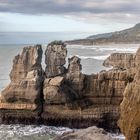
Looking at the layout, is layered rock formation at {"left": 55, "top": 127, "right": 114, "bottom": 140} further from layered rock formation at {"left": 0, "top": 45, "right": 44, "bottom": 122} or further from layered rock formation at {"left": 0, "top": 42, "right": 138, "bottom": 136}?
layered rock formation at {"left": 0, "top": 45, "right": 44, "bottom": 122}

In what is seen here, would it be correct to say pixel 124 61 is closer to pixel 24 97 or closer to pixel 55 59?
pixel 55 59

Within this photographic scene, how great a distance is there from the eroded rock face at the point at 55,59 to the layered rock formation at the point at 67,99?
233cm

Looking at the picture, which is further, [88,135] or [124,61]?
[124,61]

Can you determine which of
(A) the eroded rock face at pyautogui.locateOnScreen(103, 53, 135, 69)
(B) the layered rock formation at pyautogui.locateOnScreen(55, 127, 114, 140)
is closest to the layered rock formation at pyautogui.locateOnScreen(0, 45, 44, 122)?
(A) the eroded rock face at pyautogui.locateOnScreen(103, 53, 135, 69)

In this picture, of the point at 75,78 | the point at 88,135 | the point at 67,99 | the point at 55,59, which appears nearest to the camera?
the point at 88,135

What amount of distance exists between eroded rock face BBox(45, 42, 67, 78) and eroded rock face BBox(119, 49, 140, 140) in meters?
29.9

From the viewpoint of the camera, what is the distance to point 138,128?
16.6m

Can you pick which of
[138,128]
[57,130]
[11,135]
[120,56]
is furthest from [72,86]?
[138,128]

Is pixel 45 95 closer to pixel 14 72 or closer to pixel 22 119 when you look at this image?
pixel 22 119

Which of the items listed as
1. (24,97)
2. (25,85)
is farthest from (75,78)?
(24,97)

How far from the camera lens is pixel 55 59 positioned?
48.1 m

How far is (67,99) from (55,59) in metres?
7.52

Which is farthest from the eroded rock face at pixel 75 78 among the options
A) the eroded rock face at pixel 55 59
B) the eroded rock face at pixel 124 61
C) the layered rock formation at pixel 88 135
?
the layered rock formation at pixel 88 135

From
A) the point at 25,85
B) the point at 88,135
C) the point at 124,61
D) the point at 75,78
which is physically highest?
the point at 124,61
